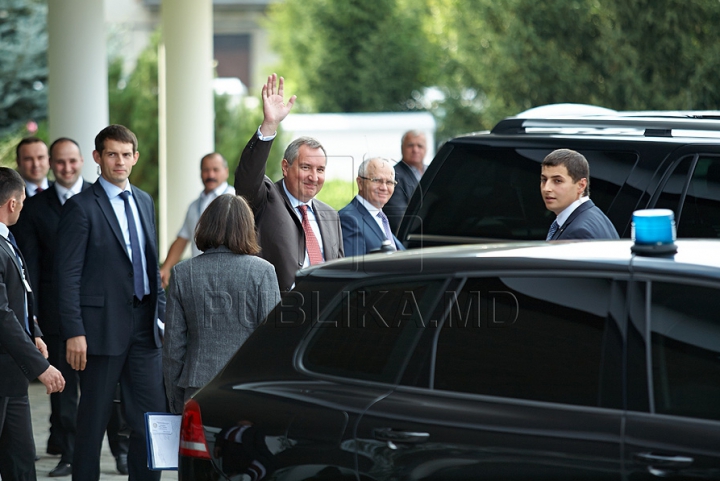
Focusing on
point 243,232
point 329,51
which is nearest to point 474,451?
point 243,232

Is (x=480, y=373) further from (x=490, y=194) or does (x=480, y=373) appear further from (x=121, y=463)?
(x=121, y=463)

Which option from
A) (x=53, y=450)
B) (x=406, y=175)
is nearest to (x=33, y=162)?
(x=53, y=450)

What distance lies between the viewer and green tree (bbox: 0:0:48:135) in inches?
910

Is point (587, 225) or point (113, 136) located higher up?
point (113, 136)

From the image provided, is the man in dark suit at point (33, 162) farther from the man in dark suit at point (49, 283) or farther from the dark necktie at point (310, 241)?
the dark necktie at point (310, 241)

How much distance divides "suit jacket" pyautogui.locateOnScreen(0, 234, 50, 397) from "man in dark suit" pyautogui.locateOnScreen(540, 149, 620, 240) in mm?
2782

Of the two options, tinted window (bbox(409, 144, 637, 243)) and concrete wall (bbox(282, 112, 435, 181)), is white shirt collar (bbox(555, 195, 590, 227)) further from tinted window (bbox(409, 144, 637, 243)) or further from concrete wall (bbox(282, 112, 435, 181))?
concrete wall (bbox(282, 112, 435, 181))

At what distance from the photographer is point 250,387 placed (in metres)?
3.73

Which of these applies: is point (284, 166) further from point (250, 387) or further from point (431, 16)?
point (431, 16)

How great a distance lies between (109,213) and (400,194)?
3.29 meters

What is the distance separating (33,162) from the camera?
834 cm

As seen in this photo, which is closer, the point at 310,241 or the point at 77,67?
the point at 310,241

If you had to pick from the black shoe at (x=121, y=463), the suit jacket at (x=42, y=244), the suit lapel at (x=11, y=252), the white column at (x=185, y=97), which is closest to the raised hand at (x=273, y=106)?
the suit lapel at (x=11, y=252)

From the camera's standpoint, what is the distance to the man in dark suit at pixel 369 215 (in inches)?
250
